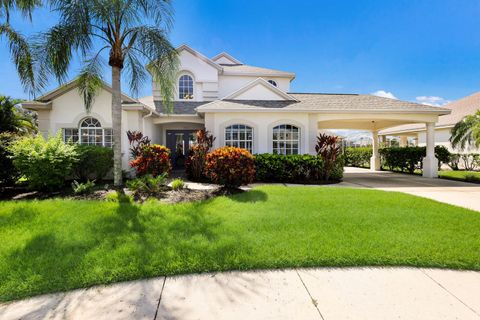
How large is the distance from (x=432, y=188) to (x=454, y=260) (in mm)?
8717

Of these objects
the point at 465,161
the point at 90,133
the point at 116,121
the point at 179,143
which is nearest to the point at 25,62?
the point at 90,133

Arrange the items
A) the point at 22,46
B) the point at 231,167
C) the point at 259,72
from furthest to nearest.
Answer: the point at 259,72 < the point at 22,46 < the point at 231,167

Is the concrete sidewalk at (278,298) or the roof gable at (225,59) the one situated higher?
the roof gable at (225,59)

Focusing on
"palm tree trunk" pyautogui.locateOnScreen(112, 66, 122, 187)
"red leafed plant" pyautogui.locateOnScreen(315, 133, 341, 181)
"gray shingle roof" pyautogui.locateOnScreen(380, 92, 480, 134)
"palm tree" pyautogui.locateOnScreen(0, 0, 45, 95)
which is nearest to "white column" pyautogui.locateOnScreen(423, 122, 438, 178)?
"red leafed plant" pyautogui.locateOnScreen(315, 133, 341, 181)

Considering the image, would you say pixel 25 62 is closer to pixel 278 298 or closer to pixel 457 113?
pixel 278 298

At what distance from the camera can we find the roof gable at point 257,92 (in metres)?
14.1

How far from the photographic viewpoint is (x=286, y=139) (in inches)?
524

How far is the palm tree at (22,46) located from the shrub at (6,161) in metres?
2.08

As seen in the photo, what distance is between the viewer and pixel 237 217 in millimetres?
5645

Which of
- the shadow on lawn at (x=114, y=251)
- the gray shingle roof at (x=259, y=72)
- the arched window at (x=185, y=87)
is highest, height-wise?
the gray shingle roof at (x=259, y=72)

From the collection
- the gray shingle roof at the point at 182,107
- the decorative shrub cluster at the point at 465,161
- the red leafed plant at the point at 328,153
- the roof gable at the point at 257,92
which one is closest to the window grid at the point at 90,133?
the gray shingle roof at the point at 182,107

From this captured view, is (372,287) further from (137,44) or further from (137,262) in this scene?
(137,44)

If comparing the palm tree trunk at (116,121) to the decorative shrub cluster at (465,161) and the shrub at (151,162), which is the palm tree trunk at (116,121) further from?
the decorative shrub cluster at (465,161)

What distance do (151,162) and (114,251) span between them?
5822mm
